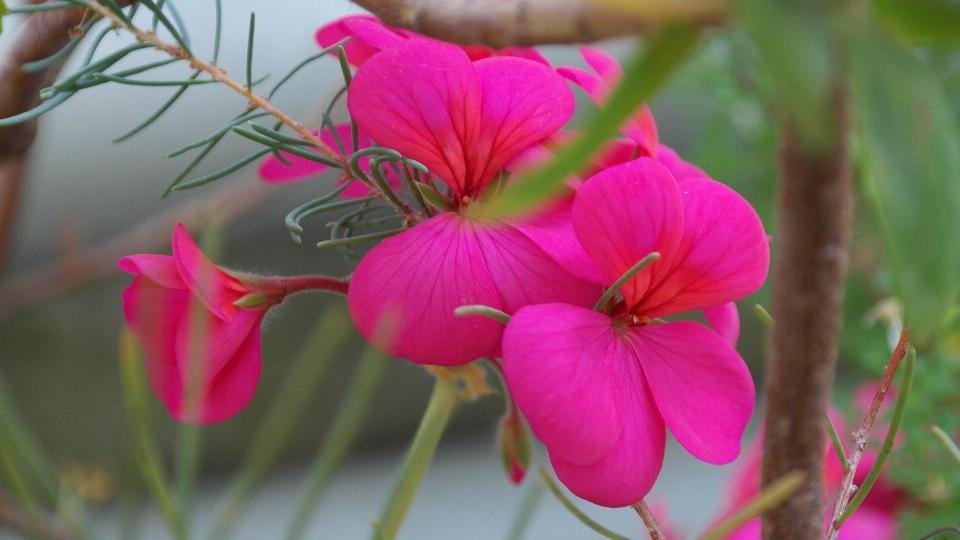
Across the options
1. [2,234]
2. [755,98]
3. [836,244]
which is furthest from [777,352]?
[755,98]

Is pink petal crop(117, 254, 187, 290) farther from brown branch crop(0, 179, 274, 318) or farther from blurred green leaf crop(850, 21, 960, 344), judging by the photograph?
brown branch crop(0, 179, 274, 318)

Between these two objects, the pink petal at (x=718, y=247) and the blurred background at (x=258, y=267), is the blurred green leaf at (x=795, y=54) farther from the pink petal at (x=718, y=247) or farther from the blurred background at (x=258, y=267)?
the blurred background at (x=258, y=267)

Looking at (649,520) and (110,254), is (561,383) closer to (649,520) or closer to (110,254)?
(649,520)

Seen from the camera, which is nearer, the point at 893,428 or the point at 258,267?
the point at 893,428

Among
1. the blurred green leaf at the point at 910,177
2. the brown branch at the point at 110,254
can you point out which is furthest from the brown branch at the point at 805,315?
the brown branch at the point at 110,254

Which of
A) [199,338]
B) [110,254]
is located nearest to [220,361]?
[199,338]

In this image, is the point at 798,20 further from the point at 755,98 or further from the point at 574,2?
the point at 755,98
